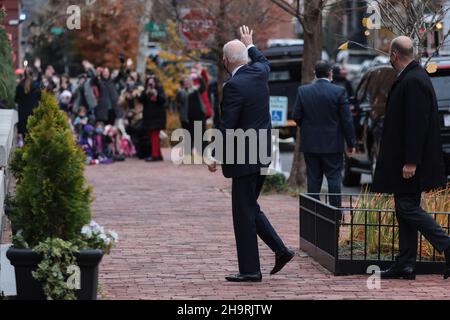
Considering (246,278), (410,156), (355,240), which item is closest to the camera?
(410,156)

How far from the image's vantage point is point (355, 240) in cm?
1061

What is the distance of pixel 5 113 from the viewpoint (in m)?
16.5

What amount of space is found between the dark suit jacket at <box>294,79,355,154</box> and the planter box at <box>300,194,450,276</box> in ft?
6.78

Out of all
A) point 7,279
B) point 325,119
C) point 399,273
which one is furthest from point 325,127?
point 7,279

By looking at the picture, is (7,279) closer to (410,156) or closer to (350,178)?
(410,156)

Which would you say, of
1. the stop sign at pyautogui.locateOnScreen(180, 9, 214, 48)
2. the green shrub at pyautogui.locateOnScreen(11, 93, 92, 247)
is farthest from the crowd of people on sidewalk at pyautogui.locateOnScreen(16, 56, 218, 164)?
the green shrub at pyautogui.locateOnScreen(11, 93, 92, 247)

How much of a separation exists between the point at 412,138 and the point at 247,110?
51.5 inches

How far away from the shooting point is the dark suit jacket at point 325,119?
42.9ft

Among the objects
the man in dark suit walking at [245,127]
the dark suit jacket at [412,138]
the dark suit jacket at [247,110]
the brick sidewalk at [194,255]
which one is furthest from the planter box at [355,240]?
the dark suit jacket at [247,110]

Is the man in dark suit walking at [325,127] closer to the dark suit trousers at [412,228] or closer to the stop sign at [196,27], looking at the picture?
the dark suit trousers at [412,228]

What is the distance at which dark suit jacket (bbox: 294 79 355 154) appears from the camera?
13.1 m

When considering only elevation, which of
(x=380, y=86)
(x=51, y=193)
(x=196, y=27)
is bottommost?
(x=51, y=193)

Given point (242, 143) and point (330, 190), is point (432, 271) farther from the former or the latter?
point (330, 190)
